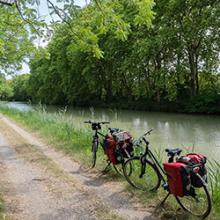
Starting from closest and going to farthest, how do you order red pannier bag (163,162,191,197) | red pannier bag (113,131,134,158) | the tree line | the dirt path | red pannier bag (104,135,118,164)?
red pannier bag (163,162,191,197) < the dirt path < red pannier bag (113,131,134,158) < red pannier bag (104,135,118,164) < the tree line

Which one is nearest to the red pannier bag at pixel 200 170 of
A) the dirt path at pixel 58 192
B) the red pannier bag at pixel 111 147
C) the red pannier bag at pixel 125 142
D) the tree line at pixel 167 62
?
the dirt path at pixel 58 192

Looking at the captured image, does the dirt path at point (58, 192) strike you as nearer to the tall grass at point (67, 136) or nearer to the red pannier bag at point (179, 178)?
the tall grass at point (67, 136)

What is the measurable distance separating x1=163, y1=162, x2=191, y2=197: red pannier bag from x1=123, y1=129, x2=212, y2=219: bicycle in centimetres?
7

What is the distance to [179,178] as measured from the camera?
15.9ft

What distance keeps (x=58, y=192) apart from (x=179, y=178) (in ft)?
8.45

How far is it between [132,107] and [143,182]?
3105 cm

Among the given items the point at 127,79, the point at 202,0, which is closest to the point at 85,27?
the point at 202,0

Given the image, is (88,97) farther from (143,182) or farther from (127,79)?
(143,182)

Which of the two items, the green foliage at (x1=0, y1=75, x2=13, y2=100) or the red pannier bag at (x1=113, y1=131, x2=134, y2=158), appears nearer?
the red pannier bag at (x1=113, y1=131, x2=134, y2=158)

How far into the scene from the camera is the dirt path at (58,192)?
17.9 feet

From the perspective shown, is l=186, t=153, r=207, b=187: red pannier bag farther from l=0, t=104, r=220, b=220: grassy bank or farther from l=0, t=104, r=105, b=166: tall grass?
l=0, t=104, r=105, b=166: tall grass

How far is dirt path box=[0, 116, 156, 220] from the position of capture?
17.9 ft

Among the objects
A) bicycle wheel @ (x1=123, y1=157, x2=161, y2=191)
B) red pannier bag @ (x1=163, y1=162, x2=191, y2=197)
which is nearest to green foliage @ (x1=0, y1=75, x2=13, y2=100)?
bicycle wheel @ (x1=123, y1=157, x2=161, y2=191)

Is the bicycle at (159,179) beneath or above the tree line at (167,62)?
beneath
